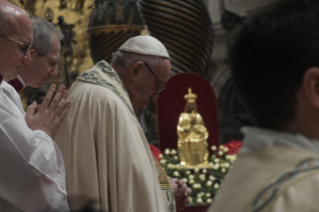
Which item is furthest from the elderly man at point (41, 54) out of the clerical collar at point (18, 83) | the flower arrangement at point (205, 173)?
the flower arrangement at point (205, 173)

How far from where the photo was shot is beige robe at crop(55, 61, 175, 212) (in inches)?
104

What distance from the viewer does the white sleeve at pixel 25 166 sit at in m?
2.28

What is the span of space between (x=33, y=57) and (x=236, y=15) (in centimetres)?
614

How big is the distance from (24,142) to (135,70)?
3.55ft

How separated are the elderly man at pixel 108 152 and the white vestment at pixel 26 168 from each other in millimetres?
204

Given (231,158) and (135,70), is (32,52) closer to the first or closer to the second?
(135,70)

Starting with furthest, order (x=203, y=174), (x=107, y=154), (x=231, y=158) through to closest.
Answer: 1. (x=231, y=158)
2. (x=203, y=174)
3. (x=107, y=154)

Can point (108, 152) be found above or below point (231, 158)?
above

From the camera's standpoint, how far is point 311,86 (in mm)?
1001

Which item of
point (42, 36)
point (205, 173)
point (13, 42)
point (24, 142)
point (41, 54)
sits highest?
point (13, 42)

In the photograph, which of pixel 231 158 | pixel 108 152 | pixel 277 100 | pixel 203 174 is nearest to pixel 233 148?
pixel 231 158

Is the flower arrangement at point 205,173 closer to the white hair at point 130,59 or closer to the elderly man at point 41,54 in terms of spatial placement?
the white hair at point 130,59

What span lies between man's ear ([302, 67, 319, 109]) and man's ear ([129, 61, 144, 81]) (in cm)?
219

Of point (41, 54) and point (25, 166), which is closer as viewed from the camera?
point (25, 166)
